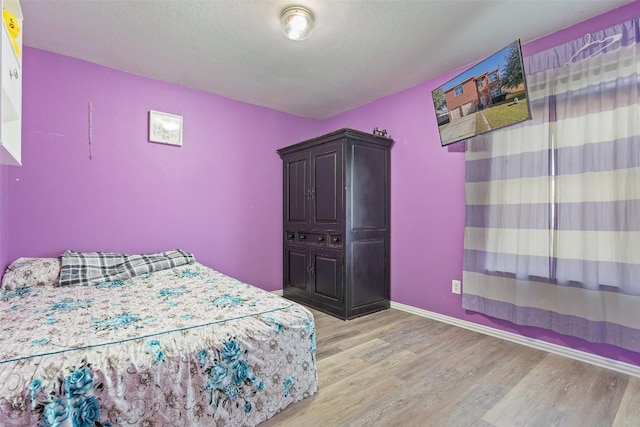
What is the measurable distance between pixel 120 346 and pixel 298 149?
2623mm

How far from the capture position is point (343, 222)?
2.94 metres

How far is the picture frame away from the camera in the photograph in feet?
9.52

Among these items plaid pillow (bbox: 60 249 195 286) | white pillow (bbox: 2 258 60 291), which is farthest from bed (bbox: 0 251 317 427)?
plaid pillow (bbox: 60 249 195 286)

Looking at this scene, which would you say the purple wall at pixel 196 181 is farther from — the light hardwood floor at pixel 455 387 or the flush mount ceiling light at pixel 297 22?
the flush mount ceiling light at pixel 297 22

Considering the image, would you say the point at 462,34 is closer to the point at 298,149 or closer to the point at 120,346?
the point at 298,149

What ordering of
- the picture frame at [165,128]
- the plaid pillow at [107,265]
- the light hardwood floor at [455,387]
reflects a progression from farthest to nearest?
the picture frame at [165,128] < the plaid pillow at [107,265] < the light hardwood floor at [455,387]

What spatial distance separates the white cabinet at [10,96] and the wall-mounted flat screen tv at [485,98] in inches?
93.0

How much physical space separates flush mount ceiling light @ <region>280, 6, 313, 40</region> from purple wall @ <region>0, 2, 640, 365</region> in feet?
4.85

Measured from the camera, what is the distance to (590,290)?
1.98 metres

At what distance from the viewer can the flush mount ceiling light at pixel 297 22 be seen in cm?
192

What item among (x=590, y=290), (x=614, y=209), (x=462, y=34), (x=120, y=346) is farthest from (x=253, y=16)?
(x=590, y=290)

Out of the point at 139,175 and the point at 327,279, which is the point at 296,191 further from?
the point at 139,175

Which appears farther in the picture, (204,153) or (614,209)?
(204,153)

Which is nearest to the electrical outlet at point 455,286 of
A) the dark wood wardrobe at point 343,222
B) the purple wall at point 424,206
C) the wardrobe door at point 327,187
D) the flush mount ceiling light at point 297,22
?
the purple wall at point 424,206
